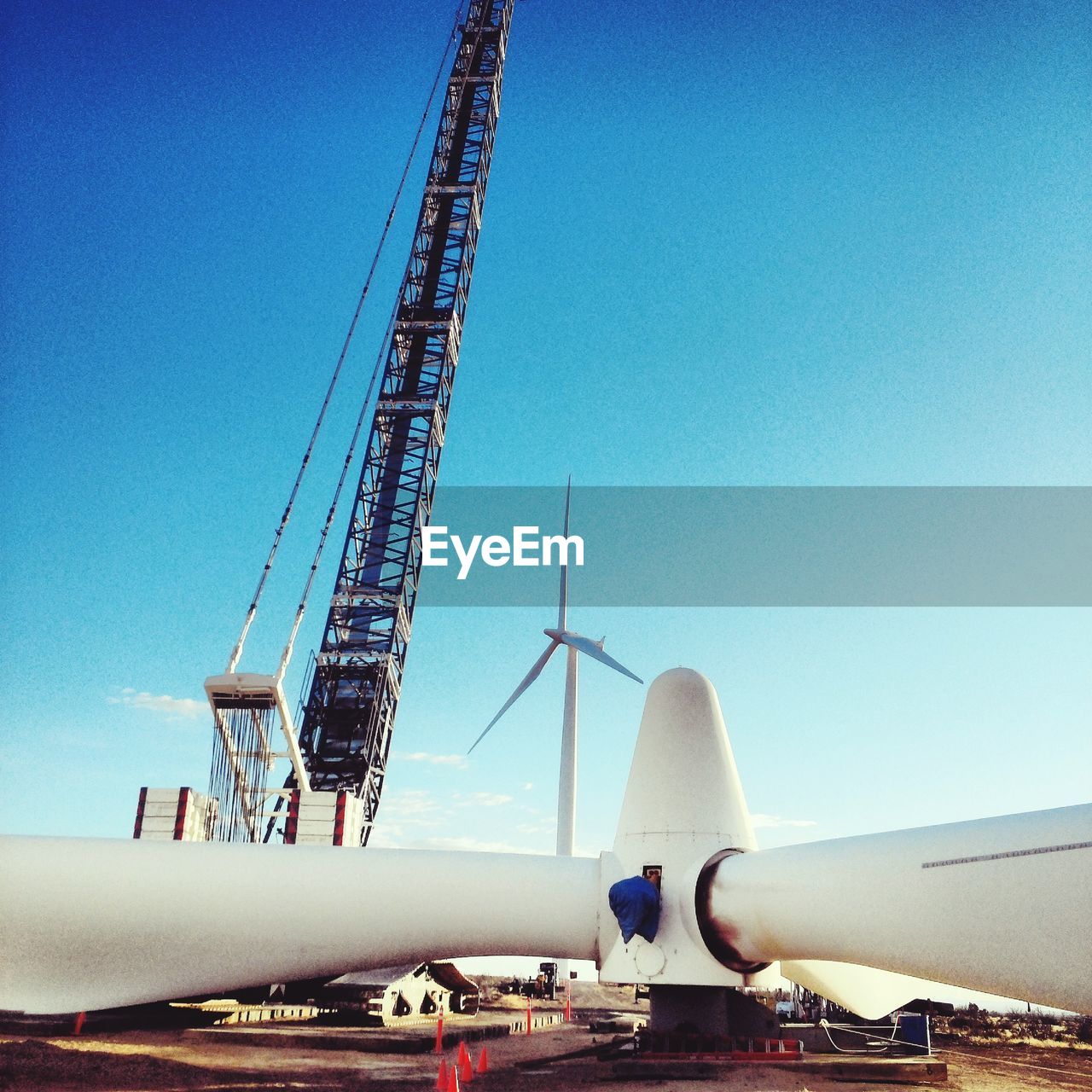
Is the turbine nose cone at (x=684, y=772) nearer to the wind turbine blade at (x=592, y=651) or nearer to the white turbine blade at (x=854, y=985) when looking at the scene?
the white turbine blade at (x=854, y=985)

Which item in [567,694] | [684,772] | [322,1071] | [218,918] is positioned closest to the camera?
[218,918]

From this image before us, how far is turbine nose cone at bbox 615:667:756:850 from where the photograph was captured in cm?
2284

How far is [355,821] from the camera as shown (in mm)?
40219

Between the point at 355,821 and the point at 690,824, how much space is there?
21243mm

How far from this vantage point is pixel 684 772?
918 inches

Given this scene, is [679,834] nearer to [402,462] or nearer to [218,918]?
[218,918]

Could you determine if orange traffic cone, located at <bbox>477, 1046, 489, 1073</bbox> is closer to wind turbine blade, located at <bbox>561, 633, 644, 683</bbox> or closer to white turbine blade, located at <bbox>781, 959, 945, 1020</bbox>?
white turbine blade, located at <bbox>781, 959, 945, 1020</bbox>

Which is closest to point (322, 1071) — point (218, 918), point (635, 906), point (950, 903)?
point (218, 918)

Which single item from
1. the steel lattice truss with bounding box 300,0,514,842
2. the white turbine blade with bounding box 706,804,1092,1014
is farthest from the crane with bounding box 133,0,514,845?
the white turbine blade with bounding box 706,804,1092,1014

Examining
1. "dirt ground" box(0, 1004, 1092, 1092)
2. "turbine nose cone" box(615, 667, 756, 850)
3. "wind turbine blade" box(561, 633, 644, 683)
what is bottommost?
"dirt ground" box(0, 1004, 1092, 1092)

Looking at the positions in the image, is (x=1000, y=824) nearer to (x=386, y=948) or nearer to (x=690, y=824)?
(x=690, y=824)

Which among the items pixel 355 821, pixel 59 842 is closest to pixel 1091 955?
pixel 59 842

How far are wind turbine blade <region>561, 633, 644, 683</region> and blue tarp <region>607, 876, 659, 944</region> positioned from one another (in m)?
16.4

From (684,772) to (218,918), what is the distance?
10.7 m
